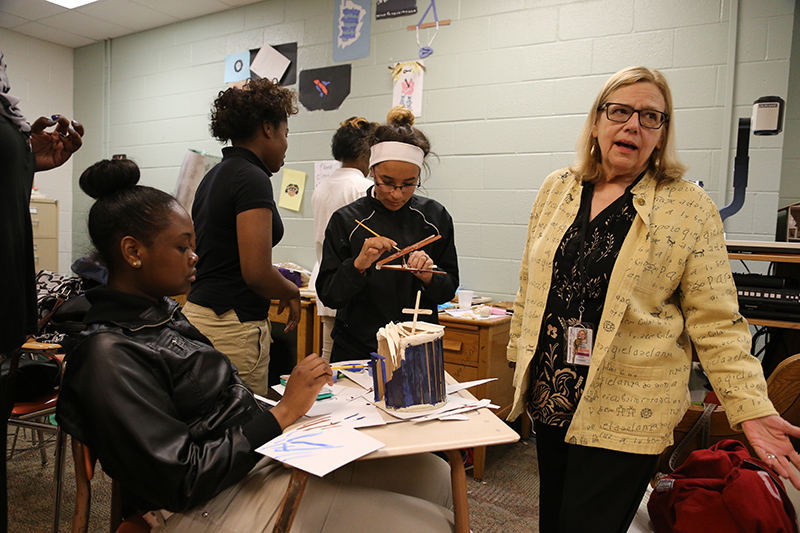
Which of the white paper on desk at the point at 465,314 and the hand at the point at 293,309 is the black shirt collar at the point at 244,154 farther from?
the white paper on desk at the point at 465,314

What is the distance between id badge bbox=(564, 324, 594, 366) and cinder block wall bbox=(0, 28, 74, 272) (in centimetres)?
570

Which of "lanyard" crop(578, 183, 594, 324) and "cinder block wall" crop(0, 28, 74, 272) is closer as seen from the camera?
"lanyard" crop(578, 183, 594, 324)

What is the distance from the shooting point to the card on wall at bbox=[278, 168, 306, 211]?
4137mm

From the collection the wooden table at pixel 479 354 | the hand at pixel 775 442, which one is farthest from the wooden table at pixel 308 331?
the hand at pixel 775 442

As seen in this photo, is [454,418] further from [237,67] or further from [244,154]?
[237,67]

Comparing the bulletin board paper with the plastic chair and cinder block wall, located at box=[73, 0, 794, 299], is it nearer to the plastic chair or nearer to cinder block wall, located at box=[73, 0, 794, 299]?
cinder block wall, located at box=[73, 0, 794, 299]

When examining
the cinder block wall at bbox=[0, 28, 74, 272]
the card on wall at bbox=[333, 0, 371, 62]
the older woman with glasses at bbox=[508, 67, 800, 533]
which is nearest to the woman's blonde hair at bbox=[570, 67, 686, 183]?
the older woman with glasses at bbox=[508, 67, 800, 533]

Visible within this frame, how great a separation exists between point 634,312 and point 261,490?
876mm

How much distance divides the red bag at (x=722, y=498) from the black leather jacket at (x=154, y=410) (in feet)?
3.91

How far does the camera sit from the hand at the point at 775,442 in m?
1.05

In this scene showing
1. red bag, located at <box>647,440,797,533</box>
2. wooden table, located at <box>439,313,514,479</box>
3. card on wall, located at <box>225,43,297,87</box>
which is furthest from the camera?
card on wall, located at <box>225,43,297,87</box>

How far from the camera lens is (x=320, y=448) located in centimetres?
102

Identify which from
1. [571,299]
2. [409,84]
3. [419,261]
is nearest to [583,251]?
[571,299]

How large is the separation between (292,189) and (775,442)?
3.64 meters
